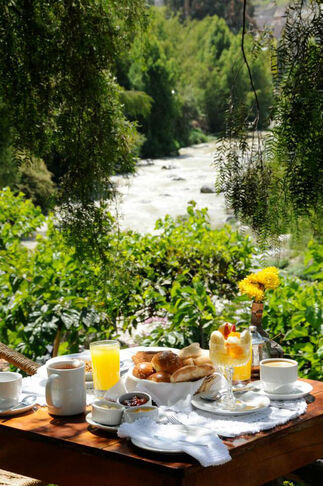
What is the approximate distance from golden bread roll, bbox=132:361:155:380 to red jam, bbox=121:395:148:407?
0.15 m

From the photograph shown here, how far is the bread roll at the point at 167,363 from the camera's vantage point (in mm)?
1783

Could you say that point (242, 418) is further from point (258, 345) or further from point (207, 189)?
point (207, 189)

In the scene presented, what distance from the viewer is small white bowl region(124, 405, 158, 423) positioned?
1544 mm

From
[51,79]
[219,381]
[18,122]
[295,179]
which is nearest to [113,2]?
[51,79]

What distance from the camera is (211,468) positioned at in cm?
138

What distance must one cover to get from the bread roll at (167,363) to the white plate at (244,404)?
3.9 inches

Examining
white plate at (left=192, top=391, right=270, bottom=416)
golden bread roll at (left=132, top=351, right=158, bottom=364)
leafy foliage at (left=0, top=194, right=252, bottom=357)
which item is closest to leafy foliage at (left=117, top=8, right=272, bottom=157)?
leafy foliage at (left=0, top=194, right=252, bottom=357)

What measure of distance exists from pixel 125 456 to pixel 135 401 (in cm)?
25

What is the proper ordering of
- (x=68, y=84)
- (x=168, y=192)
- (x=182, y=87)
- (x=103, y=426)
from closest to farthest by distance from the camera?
(x=103, y=426)
(x=68, y=84)
(x=168, y=192)
(x=182, y=87)

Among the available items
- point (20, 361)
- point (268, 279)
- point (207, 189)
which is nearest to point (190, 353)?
point (268, 279)

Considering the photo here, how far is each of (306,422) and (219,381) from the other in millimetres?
269

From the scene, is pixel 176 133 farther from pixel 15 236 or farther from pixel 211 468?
pixel 211 468

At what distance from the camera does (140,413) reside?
155cm

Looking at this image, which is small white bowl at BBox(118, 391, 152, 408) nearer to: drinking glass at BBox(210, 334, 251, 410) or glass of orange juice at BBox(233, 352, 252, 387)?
drinking glass at BBox(210, 334, 251, 410)
